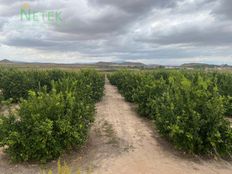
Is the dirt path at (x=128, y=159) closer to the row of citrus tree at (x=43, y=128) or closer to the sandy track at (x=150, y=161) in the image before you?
the sandy track at (x=150, y=161)

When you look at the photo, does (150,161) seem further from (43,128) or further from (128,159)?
(43,128)

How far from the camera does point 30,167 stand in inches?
223

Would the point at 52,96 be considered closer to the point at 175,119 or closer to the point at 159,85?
the point at 175,119

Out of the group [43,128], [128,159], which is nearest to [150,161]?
[128,159]

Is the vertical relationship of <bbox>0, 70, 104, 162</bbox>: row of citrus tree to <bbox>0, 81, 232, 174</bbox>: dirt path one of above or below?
above

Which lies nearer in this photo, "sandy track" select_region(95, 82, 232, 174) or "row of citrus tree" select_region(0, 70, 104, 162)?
"sandy track" select_region(95, 82, 232, 174)

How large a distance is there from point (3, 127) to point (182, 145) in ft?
14.5

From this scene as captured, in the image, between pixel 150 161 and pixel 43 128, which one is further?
pixel 150 161

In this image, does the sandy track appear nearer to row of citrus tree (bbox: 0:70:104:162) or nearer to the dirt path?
the dirt path

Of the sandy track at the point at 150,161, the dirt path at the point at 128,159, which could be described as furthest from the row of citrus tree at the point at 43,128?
the sandy track at the point at 150,161

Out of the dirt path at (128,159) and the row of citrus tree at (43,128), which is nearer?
the dirt path at (128,159)

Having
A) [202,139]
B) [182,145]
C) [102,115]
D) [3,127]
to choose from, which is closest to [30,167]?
[3,127]

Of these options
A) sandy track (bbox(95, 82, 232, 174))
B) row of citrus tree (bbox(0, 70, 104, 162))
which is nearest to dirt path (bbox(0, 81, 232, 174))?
sandy track (bbox(95, 82, 232, 174))

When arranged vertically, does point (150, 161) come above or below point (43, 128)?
below
